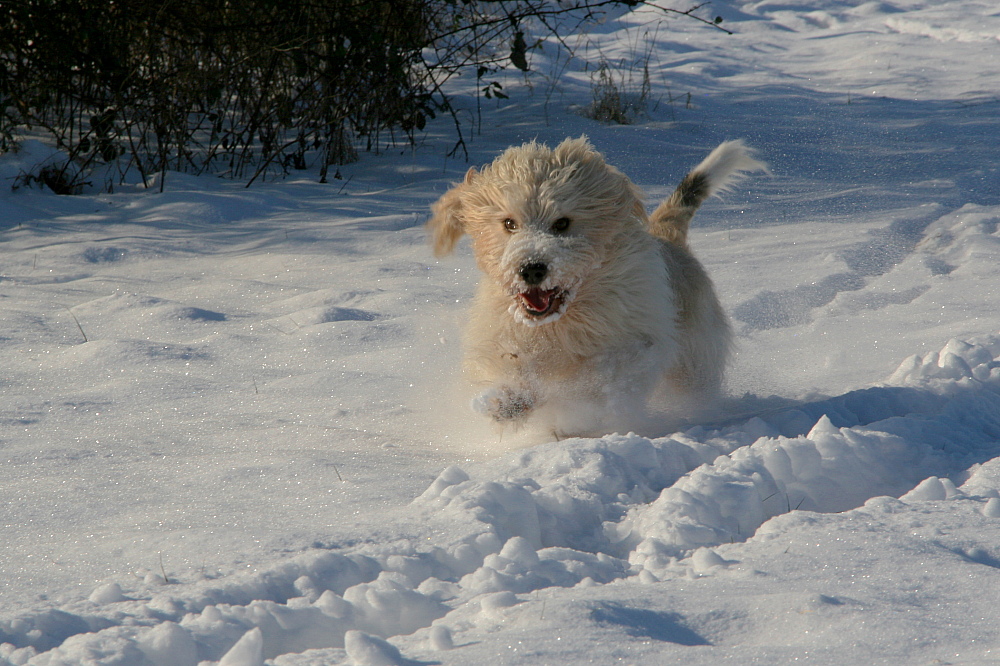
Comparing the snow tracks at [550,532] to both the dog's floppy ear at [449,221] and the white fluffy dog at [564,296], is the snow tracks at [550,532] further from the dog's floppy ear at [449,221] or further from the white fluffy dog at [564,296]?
the dog's floppy ear at [449,221]

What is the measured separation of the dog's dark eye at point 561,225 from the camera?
133 inches

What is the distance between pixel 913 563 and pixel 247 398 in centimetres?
259

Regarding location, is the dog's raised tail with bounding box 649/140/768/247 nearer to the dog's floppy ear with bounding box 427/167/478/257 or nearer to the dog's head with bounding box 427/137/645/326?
the dog's head with bounding box 427/137/645/326

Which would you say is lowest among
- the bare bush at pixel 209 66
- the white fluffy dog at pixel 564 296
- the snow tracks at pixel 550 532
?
the snow tracks at pixel 550 532

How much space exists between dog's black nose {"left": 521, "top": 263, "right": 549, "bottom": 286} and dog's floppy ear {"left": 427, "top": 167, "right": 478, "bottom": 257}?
2.04 feet

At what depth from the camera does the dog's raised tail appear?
4.31 meters

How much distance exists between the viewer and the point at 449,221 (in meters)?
3.79

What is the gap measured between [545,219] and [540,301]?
13.0 inches

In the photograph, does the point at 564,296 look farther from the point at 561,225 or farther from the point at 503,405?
the point at 503,405

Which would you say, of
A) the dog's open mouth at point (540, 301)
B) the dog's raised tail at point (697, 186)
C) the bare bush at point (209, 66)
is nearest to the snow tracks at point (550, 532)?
the dog's open mouth at point (540, 301)

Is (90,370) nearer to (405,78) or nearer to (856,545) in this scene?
(856,545)

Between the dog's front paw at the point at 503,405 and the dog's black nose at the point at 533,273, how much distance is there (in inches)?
17.7

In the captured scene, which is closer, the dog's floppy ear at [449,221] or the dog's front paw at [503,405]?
the dog's front paw at [503,405]

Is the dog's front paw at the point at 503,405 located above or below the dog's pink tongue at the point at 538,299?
below
